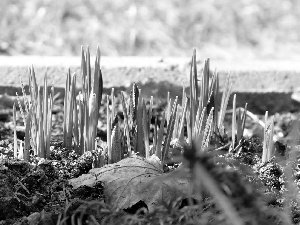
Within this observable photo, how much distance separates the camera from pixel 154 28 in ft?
20.2

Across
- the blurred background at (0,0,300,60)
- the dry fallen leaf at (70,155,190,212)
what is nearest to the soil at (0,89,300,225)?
the dry fallen leaf at (70,155,190,212)

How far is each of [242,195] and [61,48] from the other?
4.99 m

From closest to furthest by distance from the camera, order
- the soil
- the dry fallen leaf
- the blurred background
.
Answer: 1. the soil
2. the dry fallen leaf
3. the blurred background

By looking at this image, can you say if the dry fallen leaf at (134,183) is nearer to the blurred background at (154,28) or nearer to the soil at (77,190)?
the soil at (77,190)

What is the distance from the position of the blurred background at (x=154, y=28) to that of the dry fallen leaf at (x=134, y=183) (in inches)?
142

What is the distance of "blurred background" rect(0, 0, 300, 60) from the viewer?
5.81 m

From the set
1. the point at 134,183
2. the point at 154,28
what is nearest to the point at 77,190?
the point at 134,183

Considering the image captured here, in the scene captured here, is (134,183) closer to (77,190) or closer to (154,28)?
(77,190)

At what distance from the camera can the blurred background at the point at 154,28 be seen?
581 centimetres

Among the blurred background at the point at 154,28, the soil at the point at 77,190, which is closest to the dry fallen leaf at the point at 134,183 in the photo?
the soil at the point at 77,190

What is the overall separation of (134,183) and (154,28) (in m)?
4.29

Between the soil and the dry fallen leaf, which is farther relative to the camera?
the dry fallen leaf

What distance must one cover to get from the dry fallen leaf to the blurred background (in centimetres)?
361

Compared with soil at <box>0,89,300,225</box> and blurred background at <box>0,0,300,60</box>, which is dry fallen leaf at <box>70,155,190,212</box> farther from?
blurred background at <box>0,0,300,60</box>
